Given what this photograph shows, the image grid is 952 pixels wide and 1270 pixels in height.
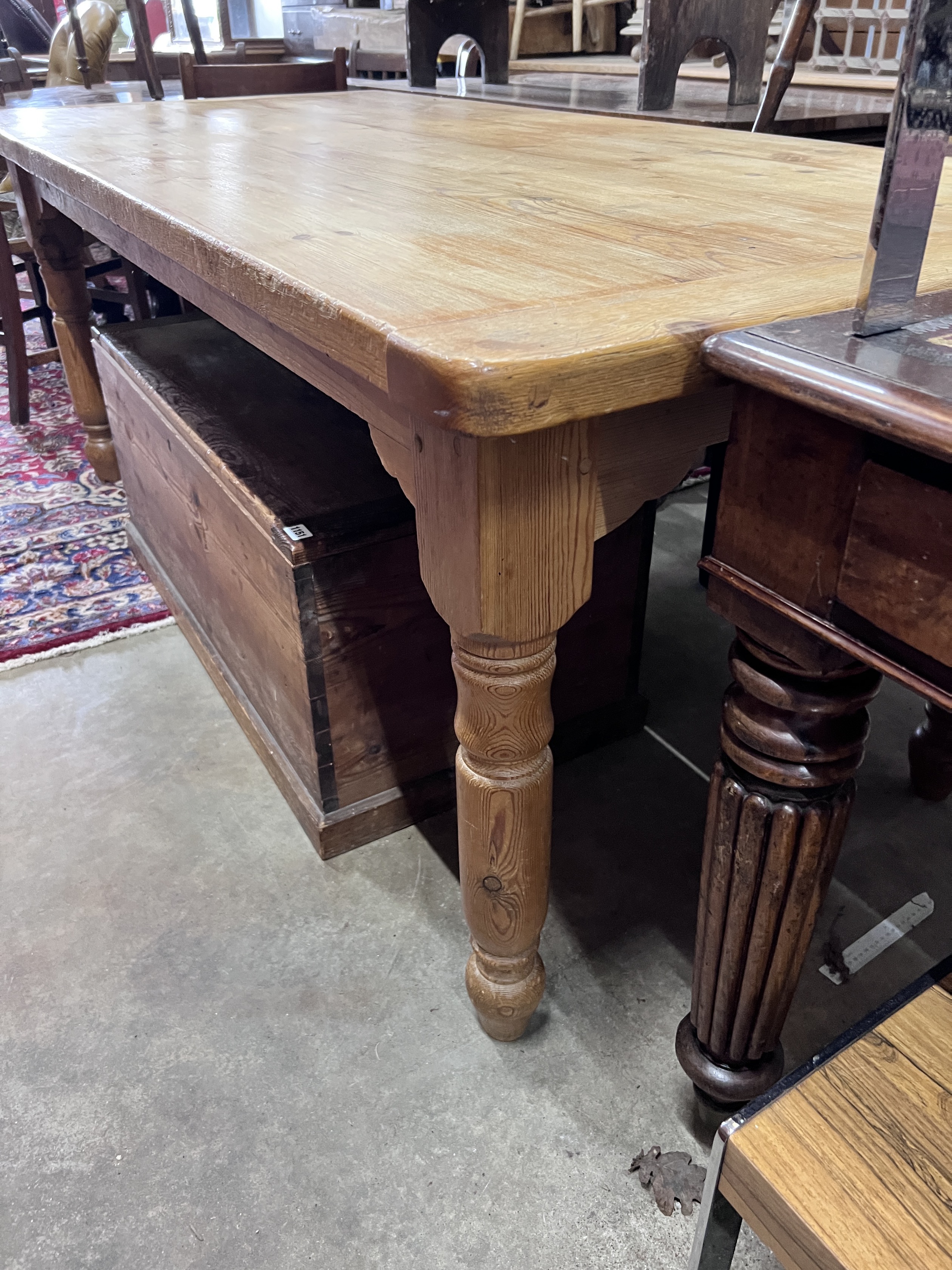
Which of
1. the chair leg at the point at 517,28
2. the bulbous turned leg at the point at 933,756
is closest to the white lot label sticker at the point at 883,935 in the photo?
the bulbous turned leg at the point at 933,756

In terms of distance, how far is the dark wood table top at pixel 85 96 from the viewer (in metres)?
2.49

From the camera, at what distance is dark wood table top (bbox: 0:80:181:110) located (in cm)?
249

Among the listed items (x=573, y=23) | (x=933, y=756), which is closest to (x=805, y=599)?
(x=933, y=756)

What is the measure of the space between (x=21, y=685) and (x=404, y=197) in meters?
1.12

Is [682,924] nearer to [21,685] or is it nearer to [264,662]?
[264,662]

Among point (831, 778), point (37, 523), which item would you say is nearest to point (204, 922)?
point (831, 778)

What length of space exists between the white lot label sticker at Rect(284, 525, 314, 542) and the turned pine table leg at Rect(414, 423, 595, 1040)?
13.2 inches

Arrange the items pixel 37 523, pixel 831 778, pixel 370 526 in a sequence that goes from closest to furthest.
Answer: pixel 831 778 → pixel 370 526 → pixel 37 523

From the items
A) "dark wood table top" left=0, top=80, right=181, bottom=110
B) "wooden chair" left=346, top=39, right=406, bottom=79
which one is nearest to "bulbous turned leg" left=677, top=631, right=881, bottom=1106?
"dark wood table top" left=0, top=80, right=181, bottom=110

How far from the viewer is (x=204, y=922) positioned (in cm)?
113

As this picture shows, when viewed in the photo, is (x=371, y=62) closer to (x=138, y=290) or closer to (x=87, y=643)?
(x=138, y=290)

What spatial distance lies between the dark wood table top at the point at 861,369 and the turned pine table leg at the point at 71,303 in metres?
1.73

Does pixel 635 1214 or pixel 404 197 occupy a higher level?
pixel 404 197

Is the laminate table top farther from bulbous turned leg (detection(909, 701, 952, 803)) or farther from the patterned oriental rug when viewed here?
the patterned oriental rug
